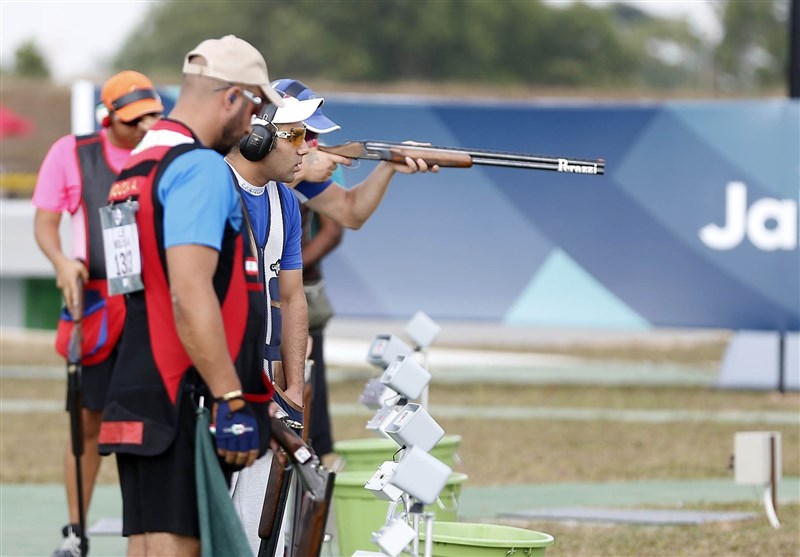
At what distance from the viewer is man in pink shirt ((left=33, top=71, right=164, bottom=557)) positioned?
721 cm

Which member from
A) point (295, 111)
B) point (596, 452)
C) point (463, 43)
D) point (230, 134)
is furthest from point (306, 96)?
point (463, 43)

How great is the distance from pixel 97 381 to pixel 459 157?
6.55ft

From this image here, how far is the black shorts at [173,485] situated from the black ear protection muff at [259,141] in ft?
4.07

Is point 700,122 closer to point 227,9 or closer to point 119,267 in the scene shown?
point 119,267

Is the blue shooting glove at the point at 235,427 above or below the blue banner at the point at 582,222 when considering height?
below

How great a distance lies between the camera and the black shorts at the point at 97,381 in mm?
7234

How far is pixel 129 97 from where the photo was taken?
747 cm

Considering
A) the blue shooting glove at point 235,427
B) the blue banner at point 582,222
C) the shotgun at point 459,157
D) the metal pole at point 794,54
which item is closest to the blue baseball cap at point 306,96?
the shotgun at point 459,157

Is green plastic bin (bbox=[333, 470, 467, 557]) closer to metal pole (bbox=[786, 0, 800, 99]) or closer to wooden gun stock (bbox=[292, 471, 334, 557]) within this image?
wooden gun stock (bbox=[292, 471, 334, 557])

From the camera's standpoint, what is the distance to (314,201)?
6855 millimetres

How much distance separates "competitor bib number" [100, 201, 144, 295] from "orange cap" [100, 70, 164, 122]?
9.66 ft

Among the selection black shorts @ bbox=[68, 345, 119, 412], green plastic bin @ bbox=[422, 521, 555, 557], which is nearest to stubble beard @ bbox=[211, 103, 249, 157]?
green plastic bin @ bbox=[422, 521, 555, 557]

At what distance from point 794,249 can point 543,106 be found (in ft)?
9.48

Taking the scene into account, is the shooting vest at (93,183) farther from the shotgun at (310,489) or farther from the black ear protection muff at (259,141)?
the shotgun at (310,489)
